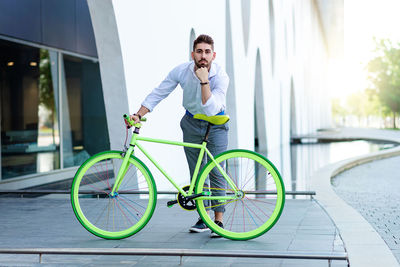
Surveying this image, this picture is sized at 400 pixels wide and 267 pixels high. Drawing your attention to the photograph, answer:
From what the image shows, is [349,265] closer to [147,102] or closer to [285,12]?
[147,102]

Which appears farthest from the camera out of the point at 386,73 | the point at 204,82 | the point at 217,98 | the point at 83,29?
the point at 386,73

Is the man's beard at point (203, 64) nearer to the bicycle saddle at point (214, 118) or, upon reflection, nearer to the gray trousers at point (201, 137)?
the bicycle saddle at point (214, 118)

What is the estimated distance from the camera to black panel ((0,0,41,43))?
9.13m

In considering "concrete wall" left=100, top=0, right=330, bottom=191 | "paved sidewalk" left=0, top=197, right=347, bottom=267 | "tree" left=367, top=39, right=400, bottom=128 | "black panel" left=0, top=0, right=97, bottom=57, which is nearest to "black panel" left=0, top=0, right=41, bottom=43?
"black panel" left=0, top=0, right=97, bottom=57

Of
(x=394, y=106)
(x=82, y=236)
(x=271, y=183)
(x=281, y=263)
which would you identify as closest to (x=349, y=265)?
(x=281, y=263)

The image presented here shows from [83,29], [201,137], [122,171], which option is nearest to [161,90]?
[201,137]

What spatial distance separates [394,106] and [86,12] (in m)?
55.0

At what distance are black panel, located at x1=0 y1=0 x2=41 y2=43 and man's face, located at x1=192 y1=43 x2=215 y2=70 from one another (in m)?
6.04

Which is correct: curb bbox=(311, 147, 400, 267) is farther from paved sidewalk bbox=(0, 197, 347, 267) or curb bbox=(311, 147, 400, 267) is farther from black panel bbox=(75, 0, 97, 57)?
black panel bbox=(75, 0, 97, 57)

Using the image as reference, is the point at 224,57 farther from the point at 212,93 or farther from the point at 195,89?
the point at 212,93

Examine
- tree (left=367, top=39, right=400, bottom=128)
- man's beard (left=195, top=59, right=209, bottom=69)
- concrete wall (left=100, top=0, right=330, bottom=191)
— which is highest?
tree (left=367, top=39, right=400, bottom=128)

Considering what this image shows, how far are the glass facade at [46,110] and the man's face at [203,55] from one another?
6.54 metres

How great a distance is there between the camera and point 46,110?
37.0ft

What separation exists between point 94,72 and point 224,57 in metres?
3.28
